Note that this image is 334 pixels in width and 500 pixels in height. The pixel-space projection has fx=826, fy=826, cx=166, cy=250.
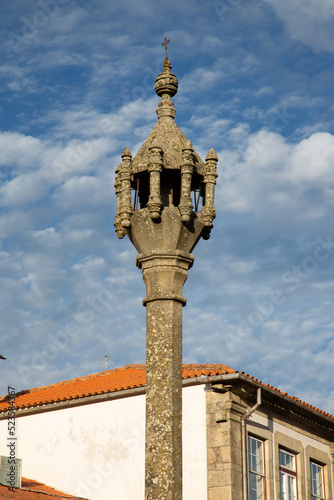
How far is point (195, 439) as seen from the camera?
19.7m

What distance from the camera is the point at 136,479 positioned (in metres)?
20.2

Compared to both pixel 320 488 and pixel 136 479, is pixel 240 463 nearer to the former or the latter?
pixel 136 479

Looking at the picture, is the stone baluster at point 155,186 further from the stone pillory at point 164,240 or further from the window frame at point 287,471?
the window frame at point 287,471

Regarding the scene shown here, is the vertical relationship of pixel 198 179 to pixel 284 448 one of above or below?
above

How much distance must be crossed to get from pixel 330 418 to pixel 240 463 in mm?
5119

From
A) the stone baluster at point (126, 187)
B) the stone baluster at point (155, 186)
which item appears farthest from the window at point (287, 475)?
the stone baluster at point (155, 186)

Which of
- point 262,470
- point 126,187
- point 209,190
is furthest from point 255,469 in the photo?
point 126,187

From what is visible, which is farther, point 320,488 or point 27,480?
point 320,488

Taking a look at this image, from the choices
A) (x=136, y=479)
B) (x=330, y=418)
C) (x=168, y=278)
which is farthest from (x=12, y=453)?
(x=168, y=278)

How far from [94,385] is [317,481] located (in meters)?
7.01

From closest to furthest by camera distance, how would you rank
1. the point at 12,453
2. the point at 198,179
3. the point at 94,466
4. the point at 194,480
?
the point at 198,179 → the point at 194,480 → the point at 94,466 → the point at 12,453

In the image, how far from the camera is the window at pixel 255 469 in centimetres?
2044

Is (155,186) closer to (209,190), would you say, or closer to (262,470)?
(209,190)

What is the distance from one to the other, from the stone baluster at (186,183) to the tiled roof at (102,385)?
822 cm
